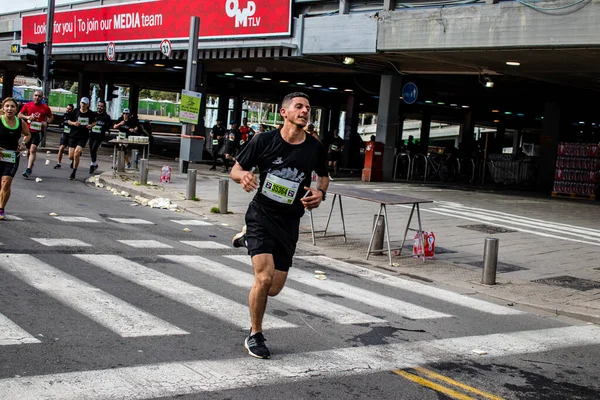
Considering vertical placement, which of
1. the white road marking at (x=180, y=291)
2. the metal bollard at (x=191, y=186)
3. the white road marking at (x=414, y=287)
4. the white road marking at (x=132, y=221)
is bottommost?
the white road marking at (x=414, y=287)

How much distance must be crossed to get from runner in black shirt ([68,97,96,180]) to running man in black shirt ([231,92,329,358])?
14677 millimetres

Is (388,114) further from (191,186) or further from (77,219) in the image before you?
(77,219)

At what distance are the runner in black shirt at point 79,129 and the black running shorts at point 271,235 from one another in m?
14.7

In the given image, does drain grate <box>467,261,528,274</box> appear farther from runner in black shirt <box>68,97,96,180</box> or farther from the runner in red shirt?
the runner in red shirt

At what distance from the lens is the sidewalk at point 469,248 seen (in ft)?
32.5

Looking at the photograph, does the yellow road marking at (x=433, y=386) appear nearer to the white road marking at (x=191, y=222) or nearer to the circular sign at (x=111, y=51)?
the white road marking at (x=191, y=222)

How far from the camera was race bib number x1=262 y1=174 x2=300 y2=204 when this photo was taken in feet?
19.7

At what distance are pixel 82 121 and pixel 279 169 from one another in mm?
15566

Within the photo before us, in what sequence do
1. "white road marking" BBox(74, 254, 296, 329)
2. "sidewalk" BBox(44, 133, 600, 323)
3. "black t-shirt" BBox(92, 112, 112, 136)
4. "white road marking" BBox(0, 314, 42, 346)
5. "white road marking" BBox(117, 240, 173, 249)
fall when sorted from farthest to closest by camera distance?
"black t-shirt" BBox(92, 112, 112, 136)
"white road marking" BBox(117, 240, 173, 249)
"sidewalk" BBox(44, 133, 600, 323)
"white road marking" BBox(74, 254, 296, 329)
"white road marking" BBox(0, 314, 42, 346)

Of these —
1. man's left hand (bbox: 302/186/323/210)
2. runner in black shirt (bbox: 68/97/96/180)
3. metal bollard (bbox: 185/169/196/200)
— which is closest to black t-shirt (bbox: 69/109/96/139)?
runner in black shirt (bbox: 68/97/96/180)

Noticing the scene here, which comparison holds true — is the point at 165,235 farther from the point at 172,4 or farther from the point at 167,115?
the point at 167,115

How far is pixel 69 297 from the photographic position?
23.9 feet

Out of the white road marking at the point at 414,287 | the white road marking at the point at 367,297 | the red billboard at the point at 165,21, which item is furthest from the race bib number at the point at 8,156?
the red billboard at the point at 165,21

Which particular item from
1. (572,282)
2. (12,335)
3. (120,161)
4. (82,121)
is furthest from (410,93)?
(12,335)
